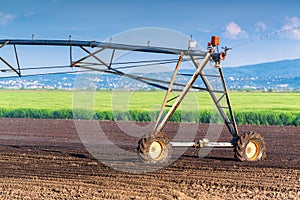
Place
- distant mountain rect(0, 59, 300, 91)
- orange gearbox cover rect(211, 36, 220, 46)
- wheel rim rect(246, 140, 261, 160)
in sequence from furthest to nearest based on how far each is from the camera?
1. distant mountain rect(0, 59, 300, 91)
2. wheel rim rect(246, 140, 261, 160)
3. orange gearbox cover rect(211, 36, 220, 46)

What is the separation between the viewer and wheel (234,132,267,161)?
17031 mm

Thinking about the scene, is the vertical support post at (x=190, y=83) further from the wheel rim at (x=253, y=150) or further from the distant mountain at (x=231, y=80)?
the wheel rim at (x=253, y=150)

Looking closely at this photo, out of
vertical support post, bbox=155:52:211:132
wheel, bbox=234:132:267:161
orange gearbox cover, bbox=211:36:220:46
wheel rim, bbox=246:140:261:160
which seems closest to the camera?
vertical support post, bbox=155:52:211:132

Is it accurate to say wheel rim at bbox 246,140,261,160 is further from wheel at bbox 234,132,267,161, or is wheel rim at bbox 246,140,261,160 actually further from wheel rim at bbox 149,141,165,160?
wheel rim at bbox 149,141,165,160

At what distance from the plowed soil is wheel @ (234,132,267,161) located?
25cm

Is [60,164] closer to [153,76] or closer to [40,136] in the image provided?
[153,76]

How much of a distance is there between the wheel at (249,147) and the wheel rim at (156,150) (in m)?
2.25

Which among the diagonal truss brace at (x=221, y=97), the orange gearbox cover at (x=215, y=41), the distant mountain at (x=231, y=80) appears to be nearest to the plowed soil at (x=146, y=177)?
the diagonal truss brace at (x=221, y=97)

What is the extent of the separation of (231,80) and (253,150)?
96.3 metres

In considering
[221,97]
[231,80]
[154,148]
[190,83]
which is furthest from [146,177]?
[231,80]

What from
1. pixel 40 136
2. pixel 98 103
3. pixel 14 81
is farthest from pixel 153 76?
pixel 14 81

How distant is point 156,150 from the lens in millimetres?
15734

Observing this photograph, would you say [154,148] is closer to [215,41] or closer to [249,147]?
[249,147]

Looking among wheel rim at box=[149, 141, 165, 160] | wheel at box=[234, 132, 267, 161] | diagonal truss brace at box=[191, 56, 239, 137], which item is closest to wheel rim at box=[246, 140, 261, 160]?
wheel at box=[234, 132, 267, 161]
